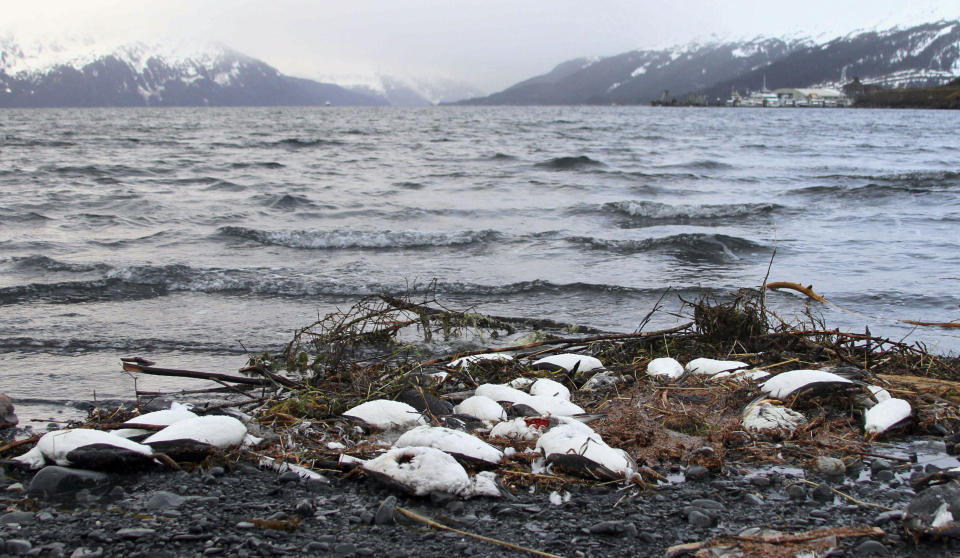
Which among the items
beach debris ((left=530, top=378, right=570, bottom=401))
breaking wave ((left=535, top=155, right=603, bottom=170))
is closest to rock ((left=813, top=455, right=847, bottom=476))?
beach debris ((left=530, top=378, right=570, bottom=401))

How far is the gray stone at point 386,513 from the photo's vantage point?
227 cm

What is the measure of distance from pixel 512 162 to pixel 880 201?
10.6 meters

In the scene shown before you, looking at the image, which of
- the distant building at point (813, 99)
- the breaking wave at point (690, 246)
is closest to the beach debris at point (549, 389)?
the breaking wave at point (690, 246)

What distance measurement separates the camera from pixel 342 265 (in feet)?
26.6

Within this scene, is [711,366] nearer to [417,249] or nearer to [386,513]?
[386,513]

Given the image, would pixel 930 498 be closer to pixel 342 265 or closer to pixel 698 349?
pixel 698 349

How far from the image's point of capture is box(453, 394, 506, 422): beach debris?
3.22 m

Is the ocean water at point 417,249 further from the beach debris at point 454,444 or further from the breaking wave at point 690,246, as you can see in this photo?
the beach debris at point 454,444

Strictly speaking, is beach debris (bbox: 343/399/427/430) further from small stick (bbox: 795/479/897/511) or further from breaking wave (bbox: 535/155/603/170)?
breaking wave (bbox: 535/155/603/170)

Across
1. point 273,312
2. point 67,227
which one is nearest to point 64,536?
point 273,312

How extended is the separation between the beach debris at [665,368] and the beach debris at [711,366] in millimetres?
62

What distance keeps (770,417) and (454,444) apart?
4.92 ft

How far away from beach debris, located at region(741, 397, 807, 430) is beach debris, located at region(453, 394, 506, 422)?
1124mm

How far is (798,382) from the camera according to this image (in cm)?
337
